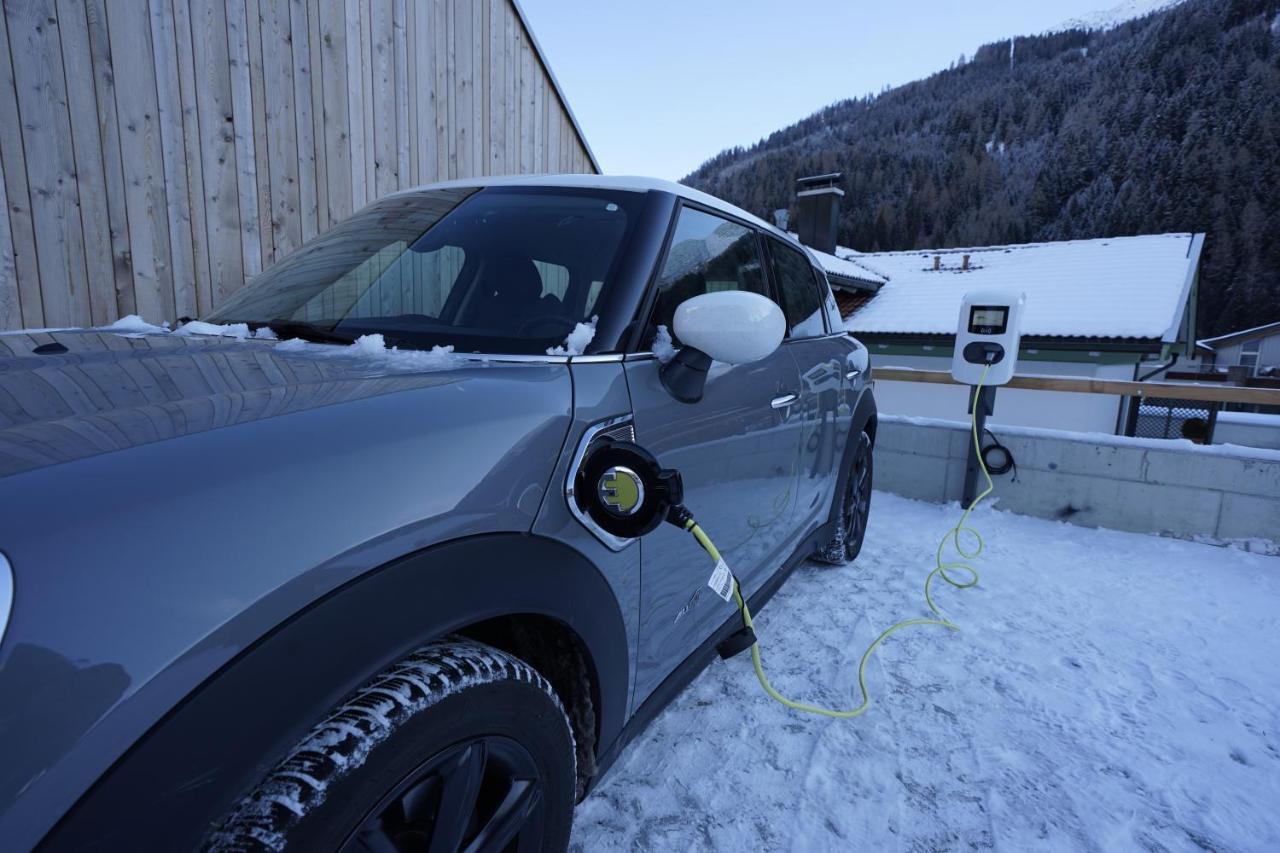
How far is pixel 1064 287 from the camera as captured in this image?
15953mm

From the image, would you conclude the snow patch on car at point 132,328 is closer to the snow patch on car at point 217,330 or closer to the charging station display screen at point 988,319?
the snow patch on car at point 217,330

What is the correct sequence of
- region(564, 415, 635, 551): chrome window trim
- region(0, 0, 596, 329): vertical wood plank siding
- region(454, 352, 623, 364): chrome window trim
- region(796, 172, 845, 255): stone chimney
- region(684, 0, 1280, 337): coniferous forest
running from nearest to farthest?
region(564, 415, 635, 551): chrome window trim, region(454, 352, 623, 364): chrome window trim, region(0, 0, 596, 329): vertical wood plank siding, region(796, 172, 845, 255): stone chimney, region(684, 0, 1280, 337): coniferous forest

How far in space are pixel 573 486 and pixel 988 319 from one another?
4.30m

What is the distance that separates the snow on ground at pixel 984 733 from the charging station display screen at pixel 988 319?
1.85m

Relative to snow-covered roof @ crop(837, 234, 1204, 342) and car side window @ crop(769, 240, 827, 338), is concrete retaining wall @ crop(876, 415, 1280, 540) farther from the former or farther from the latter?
snow-covered roof @ crop(837, 234, 1204, 342)

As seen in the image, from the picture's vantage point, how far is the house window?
45.8 m

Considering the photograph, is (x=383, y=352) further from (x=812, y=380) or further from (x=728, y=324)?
(x=812, y=380)

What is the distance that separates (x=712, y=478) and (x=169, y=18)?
3529mm

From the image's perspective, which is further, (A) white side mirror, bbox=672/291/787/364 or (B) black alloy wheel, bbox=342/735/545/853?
(A) white side mirror, bbox=672/291/787/364

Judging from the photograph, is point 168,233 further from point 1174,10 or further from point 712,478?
point 1174,10

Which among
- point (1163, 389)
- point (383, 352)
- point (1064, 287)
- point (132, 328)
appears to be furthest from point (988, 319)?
point (1064, 287)

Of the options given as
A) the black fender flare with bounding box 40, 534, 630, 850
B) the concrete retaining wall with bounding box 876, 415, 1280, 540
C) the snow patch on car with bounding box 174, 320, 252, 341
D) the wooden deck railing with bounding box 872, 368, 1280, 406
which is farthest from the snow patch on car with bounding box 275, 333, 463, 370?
the concrete retaining wall with bounding box 876, 415, 1280, 540

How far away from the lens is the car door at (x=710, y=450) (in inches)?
55.6

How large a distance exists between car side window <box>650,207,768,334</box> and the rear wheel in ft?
2.93
